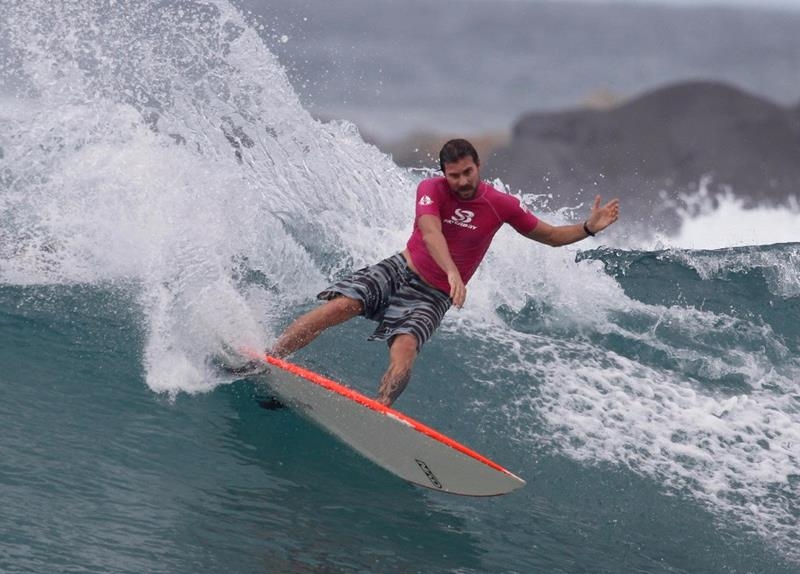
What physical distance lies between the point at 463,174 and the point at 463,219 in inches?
11.8

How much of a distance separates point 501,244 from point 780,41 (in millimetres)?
10294

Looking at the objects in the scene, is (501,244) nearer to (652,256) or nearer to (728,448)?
(652,256)

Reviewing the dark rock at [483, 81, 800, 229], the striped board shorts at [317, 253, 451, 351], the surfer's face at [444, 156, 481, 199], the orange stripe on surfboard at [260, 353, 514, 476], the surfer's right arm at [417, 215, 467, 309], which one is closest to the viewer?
the orange stripe on surfboard at [260, 353, 514, 476]

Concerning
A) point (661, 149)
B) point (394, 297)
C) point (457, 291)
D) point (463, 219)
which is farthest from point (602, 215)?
point (661, 149)

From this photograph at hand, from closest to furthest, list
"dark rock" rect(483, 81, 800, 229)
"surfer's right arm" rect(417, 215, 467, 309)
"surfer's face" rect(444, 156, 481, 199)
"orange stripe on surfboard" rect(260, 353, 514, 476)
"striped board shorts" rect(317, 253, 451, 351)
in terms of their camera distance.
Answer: "orange stripe on surfboard" rect(260, 353, 514, 476)
"surfer's right arm" rect(417, 215, 467, 309)
"surfer's face" rect(444, 156, 481, 199)
"striped board shorts" rect(317, 253, 451, 351)
"dark rock" rect(483, 81, 800, 229)

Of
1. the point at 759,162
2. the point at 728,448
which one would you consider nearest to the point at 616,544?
the point at 728,448

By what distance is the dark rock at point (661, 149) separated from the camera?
19719mm

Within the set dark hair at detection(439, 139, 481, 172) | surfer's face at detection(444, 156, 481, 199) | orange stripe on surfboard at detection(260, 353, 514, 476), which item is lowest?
orange stripe on surfboard at detection(260, 353, 514, 476)

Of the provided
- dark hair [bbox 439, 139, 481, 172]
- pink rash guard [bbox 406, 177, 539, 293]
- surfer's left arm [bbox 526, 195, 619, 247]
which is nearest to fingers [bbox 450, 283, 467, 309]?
pink rash guard [bbox 406, 177, 539, 293]

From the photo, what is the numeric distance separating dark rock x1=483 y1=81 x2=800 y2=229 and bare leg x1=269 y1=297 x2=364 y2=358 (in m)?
12.4

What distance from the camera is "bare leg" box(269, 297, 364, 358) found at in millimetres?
6688

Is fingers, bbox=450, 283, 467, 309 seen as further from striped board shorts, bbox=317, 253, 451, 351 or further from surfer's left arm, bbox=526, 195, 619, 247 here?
surfer's left arm, bbox=526, 195, 619, 247

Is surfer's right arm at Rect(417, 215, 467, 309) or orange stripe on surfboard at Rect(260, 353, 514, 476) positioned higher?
surfer's right arm at Rect(417, 215, 467, 309)

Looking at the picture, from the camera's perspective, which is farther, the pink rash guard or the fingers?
the pink rash guard
